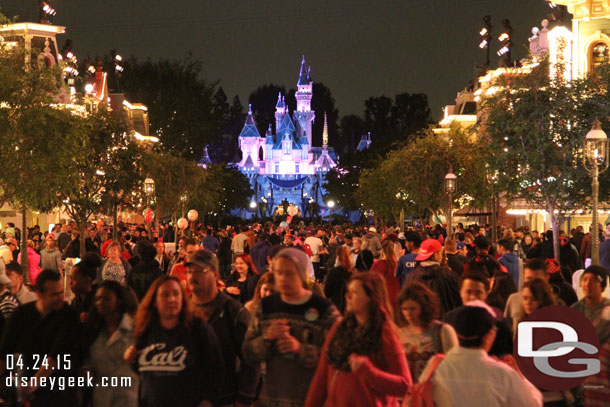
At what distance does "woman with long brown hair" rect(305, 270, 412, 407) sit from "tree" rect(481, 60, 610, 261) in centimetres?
1973

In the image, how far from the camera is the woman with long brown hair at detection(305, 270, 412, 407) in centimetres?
562

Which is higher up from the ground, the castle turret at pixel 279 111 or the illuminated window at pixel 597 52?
the castle turret at pixel 279 111

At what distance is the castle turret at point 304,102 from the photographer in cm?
16738

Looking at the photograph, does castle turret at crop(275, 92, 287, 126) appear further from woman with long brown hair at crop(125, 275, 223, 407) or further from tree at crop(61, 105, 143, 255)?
woman with long brown hair at crop(125, 275, 223, 407)

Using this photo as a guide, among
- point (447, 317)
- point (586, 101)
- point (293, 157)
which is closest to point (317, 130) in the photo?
point (293, 157)

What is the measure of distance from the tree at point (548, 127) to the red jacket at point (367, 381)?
19851 millimetres

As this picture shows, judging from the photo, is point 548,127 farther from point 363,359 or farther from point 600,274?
point 363,359

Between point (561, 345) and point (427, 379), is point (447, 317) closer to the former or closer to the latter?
point (561, 345)

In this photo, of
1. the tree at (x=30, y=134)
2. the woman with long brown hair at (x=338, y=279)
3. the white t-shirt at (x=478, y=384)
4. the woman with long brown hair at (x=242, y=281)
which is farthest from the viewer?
the tree at (x=30, y=134)

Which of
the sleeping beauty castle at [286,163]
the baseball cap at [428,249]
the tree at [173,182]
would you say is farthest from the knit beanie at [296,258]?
the sleeping beauty castle at [286,163]

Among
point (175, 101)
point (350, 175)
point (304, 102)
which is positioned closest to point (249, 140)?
point (304, 102)

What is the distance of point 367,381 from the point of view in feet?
18.4

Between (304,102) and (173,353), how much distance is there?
167 meters

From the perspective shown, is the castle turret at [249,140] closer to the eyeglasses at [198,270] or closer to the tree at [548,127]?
the tree at [548,127]
